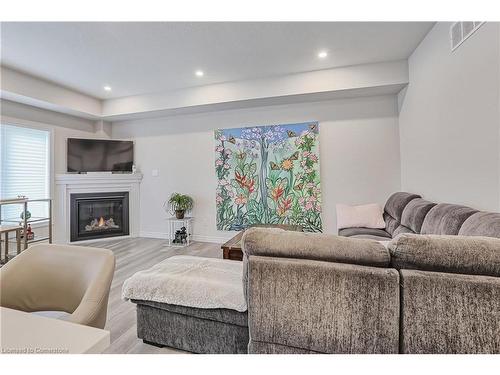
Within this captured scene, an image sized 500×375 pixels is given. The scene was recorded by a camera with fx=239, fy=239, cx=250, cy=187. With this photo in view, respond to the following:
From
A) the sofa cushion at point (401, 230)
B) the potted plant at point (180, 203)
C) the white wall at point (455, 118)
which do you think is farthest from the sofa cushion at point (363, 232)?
the potted plant at point (180, 203)

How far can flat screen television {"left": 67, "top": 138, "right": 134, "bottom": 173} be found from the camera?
445 cm

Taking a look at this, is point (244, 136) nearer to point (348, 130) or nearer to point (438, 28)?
point (348, 130)

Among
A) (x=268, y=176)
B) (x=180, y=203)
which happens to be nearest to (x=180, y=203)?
(x=180, y=203)

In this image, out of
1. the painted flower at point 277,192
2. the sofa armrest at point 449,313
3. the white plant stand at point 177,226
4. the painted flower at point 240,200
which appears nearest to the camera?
the sofa armrest at point 449,313

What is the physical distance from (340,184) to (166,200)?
10.8ft

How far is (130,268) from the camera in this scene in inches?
123

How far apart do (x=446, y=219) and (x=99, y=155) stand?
5.34 m

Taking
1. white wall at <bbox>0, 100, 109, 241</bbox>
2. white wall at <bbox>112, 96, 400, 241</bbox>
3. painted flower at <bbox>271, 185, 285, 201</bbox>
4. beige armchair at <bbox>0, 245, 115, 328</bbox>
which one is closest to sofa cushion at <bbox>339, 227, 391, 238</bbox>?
white wall at <bbox>112, 96, 400, 241</bbox>

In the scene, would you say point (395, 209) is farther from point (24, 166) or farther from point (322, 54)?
point (24, 166)

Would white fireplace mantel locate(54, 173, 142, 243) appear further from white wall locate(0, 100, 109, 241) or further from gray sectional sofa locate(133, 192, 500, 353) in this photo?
gray sectional sofa locate(133, 192, 500, 353)

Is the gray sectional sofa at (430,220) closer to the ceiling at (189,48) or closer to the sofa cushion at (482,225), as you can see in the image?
the sofa cushion at (482,225)

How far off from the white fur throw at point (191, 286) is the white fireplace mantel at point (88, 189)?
357 cm

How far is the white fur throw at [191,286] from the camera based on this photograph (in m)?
1.34

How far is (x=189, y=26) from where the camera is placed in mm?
2445
